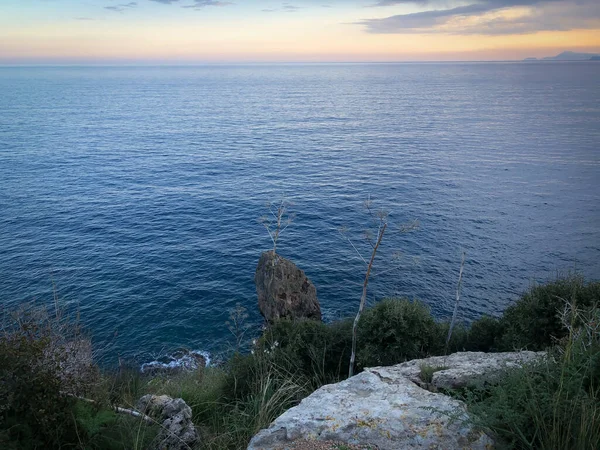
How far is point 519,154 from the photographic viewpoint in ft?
287

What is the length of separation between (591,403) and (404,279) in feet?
124

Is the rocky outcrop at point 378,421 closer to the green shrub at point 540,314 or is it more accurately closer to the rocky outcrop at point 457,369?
the rocky outcrop at point 457,369

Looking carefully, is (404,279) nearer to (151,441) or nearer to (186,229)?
(186,229)

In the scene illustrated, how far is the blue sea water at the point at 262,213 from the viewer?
39.2 metres

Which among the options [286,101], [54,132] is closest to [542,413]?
[54,132]

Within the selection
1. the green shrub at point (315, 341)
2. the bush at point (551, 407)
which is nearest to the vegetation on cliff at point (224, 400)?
the bush at point (551, 407)

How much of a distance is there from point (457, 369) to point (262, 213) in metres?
48.3

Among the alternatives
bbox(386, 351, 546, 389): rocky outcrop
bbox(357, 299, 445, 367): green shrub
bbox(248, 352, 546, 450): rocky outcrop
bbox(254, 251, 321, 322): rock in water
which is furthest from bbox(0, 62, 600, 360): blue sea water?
bbox(248, 352, 546, 450): rocky outcrop

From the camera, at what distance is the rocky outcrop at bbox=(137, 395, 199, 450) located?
832 cm

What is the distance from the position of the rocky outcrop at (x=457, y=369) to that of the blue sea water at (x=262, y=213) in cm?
939

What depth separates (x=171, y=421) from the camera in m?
8.88

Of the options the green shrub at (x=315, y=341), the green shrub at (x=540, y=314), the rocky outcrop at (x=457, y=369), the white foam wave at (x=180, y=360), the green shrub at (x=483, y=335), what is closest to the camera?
the rocky outcrop at (x=457, y=369)

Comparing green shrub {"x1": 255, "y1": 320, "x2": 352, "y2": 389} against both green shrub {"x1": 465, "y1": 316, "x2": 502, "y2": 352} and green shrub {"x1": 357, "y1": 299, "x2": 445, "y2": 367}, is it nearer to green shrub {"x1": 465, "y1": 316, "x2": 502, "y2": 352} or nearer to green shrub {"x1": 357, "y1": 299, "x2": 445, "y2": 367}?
green shrub {"x1": 357, "y1": 299, "x2": 445, "y2": 367}

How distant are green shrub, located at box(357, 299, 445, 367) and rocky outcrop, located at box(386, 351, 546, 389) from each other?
773 centimetres
